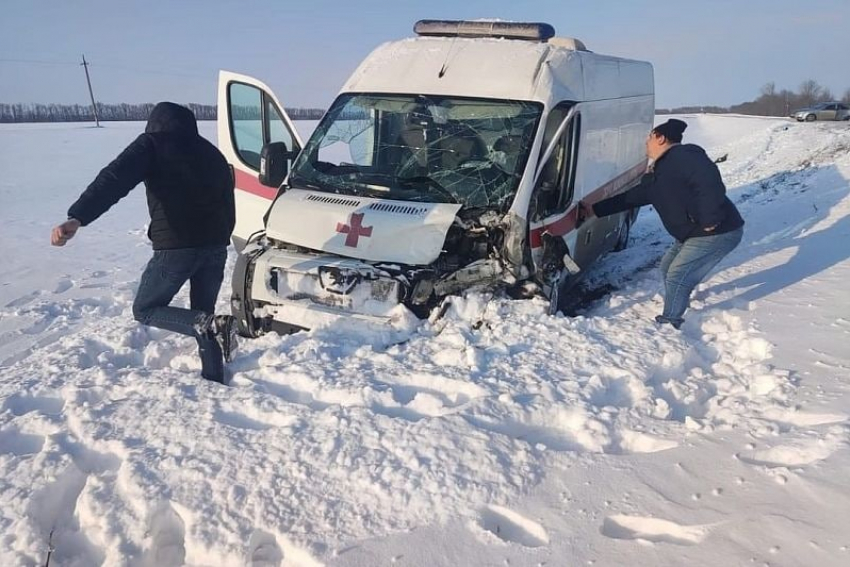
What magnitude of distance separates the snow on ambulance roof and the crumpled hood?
133 centimetres

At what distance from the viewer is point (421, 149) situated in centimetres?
540

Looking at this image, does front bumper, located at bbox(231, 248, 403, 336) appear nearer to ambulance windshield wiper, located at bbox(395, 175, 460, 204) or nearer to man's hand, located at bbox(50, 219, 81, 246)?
ambulance windshield wiper, located at bbox(395, 175, 460, 204)

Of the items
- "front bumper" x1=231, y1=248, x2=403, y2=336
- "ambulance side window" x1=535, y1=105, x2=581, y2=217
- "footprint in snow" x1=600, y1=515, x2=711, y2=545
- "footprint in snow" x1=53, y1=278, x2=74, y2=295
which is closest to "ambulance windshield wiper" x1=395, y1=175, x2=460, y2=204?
"ambulance side window" x1=535, y1=105, x2=581, y2=217

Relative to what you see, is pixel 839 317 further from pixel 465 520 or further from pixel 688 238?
pixel 465 520

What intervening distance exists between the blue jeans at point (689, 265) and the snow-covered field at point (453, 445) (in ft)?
0.72

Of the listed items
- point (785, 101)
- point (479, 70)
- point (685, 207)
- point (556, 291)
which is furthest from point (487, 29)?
point (785, 101)

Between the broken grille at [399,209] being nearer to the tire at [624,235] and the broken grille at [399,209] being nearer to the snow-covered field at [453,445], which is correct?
the snow-covered field at [453,445]

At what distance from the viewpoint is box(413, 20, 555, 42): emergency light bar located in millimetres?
6281

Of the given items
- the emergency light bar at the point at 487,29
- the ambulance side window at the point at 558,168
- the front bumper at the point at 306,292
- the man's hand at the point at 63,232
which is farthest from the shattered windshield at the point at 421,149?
the man's hand at the point at 63,232

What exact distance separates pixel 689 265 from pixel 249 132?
4.71 m

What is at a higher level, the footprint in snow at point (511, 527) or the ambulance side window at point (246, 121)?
the ambulance side window at point (246, 121)

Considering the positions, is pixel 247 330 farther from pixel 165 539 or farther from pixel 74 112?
pixel 74 112

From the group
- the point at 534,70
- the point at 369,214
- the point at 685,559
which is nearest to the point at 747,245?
the point at 534,70

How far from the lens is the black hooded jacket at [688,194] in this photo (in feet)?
15.5
